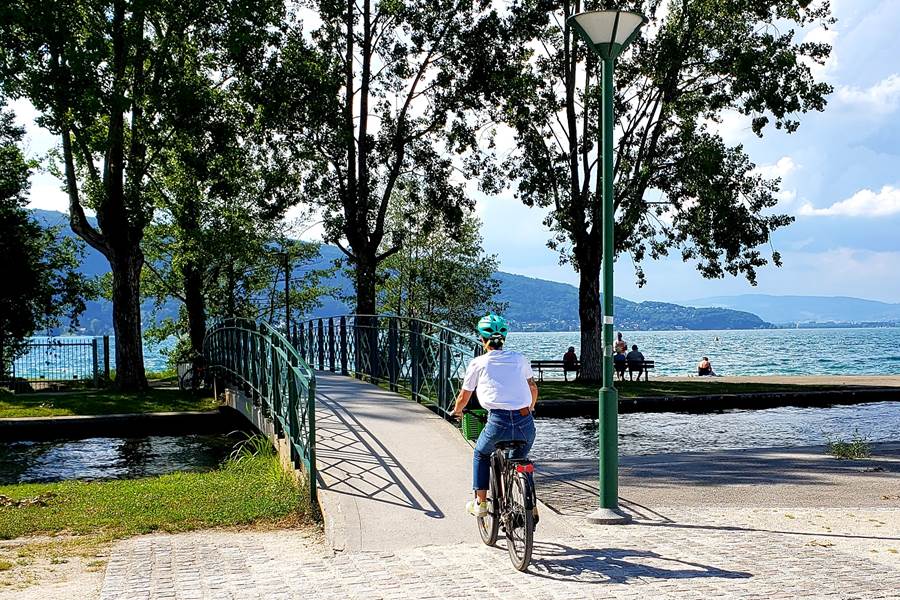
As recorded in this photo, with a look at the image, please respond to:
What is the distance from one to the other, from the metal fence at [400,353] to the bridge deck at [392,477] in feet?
1.46

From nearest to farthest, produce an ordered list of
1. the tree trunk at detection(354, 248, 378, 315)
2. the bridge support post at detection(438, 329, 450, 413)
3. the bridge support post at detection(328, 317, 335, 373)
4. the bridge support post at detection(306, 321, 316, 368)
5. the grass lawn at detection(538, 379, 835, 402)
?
the bridge support post at detection(438, 329, 450, 413), the bridge support post at detection(328, 317, 335, 373), the bridge support post at detection(306, 321, 316, 368), the grass lawn at detection(538, 379, 835, 402), the tree trunk at detection(354, 248, 378, 315)

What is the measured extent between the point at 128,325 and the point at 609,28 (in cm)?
1876

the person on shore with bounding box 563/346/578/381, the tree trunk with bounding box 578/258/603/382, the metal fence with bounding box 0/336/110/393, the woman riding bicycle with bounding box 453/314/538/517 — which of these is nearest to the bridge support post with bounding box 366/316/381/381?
the woman riding bicycle with bounding box 453/314/538/517

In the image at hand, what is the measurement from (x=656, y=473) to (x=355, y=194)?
55.3 feet

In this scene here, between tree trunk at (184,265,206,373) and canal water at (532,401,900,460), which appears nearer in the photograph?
canal water at (532,401,900,460)

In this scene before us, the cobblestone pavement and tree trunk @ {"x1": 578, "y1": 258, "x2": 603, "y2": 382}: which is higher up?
tree trunk @ {"x1": 578, "y1": 258, "x2": 603, "y2": 382}

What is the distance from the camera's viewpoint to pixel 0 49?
2044cm

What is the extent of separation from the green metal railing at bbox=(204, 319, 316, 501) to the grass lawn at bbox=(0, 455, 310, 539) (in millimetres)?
392

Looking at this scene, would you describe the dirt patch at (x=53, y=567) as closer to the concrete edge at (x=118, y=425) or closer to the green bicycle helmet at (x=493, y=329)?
the green bicycle helmet at (x=493, y=329)

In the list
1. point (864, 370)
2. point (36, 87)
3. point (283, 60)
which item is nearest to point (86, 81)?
point (36, 87)

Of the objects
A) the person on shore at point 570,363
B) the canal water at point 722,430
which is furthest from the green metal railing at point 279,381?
the person on shore at point 570,363

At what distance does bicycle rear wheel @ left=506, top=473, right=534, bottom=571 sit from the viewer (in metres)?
6.48

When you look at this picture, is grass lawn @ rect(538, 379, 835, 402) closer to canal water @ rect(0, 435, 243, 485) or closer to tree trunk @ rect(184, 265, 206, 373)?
canal water @ rect(0, 435, 243, 485)

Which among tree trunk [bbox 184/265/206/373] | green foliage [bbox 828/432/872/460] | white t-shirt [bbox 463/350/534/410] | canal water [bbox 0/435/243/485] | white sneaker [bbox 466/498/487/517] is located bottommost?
canal water [bbox 0/435/243/485]
